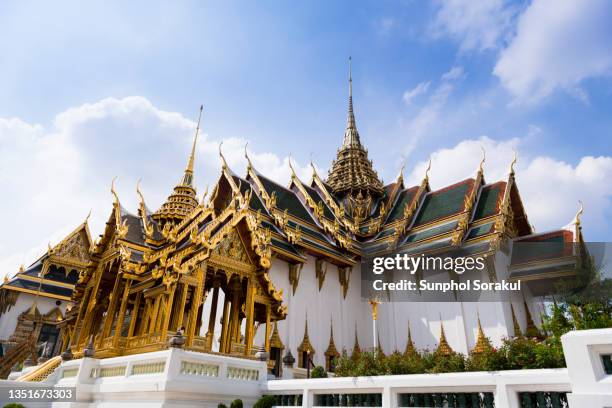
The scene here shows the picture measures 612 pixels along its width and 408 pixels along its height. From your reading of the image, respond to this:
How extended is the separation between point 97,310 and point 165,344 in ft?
13.0

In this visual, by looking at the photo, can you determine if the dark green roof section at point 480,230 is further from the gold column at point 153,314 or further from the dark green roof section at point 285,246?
the gold column at point 153,314

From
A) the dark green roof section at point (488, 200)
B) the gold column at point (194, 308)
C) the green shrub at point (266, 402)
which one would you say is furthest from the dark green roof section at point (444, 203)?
the green shrub at point (266, 402)

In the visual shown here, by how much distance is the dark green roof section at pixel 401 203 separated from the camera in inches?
769

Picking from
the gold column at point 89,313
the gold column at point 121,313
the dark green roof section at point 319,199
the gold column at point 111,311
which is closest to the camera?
the gold column at point 121,313

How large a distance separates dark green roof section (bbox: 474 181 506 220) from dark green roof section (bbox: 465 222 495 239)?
0.74 m

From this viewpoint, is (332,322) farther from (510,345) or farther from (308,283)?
(510,345)

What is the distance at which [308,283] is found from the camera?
15.5m

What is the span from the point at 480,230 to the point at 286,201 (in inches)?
314

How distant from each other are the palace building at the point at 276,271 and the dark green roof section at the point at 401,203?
3.6 inches

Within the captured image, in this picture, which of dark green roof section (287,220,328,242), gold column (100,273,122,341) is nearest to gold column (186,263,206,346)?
gold column (100,273,122,341)

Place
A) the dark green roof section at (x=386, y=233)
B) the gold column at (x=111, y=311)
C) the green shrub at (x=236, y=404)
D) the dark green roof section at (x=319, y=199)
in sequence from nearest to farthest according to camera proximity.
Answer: the green shrub at (x=236, y=404) < the gold column at (x=111, y=311) < the dark green roof section at (x=386, y=233) < the dark green roof section at (x=319, y=199)

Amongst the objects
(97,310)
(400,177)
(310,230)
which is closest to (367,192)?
(400,177)

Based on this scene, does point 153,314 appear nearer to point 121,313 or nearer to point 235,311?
point 121,313

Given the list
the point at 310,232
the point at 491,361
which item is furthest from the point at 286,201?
the point at 491,361
